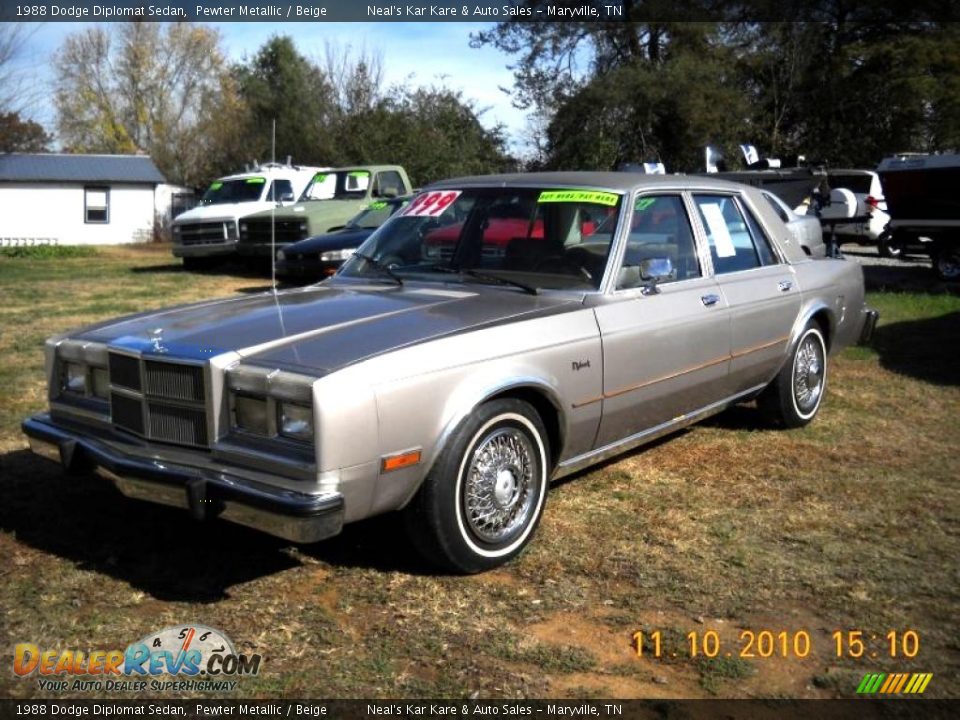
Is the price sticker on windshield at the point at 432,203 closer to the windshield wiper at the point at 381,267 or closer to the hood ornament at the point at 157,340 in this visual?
the windshield wiper at the point at 381,267

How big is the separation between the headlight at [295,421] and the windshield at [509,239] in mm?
1581

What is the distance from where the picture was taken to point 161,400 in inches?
150

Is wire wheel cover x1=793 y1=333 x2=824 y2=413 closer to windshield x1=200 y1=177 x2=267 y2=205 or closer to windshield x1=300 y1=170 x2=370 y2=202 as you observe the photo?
windshield x1=300 y1=170 x2=370 y2=202

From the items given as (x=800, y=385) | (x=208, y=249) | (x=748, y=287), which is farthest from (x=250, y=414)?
(x=208, y=249)

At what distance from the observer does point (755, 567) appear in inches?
165

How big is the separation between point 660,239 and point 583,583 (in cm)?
208

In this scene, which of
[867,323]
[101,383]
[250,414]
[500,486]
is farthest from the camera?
[867,323]

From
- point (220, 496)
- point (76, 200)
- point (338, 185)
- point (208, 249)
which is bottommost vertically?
point (220, 496)

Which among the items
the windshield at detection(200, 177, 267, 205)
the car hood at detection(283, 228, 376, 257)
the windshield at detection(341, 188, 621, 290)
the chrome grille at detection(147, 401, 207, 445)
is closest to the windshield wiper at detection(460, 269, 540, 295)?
the windshield at detection(341, 188, 621, 290)

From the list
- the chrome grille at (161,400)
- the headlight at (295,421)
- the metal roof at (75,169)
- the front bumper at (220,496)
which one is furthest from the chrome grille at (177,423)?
the metal roof at (75,169)

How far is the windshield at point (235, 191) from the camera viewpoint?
19156 mm

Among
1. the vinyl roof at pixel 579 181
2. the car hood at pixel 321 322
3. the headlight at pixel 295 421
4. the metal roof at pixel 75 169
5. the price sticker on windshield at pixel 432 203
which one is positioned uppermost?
the metal roof at pixel 75 169

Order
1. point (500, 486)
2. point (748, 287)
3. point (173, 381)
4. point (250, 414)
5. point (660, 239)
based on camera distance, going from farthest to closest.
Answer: point (748, 287), point (660, 239), point (500, 486), point (173, 381), point (250, 414)

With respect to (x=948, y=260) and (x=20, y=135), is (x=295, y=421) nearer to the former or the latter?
(x=948, y=260)
